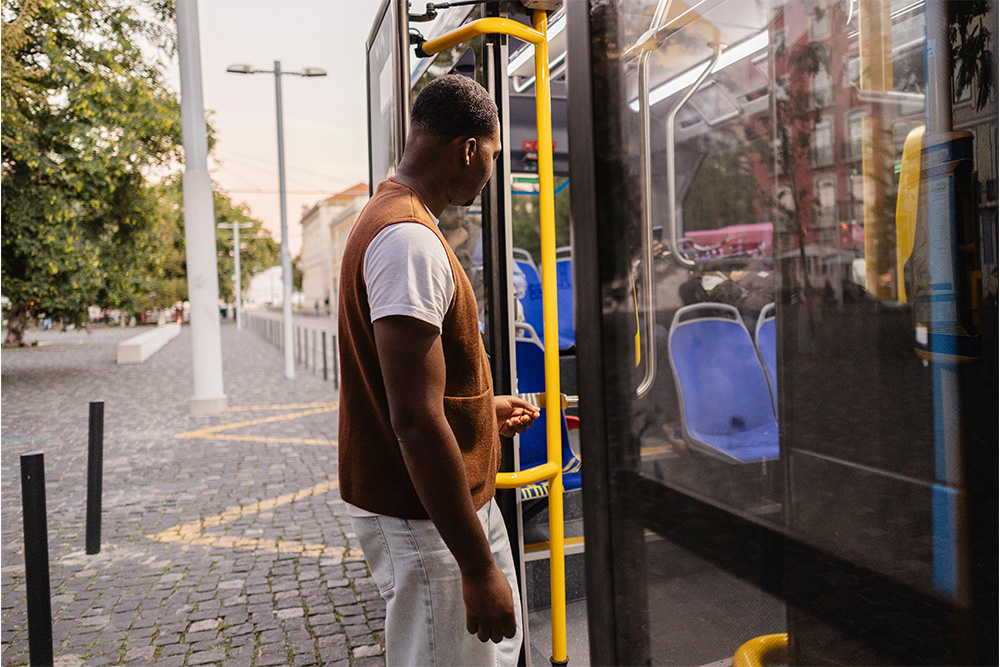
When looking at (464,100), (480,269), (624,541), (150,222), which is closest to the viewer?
(624,541)

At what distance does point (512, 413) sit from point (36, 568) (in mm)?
2176

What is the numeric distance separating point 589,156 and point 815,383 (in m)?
0.56

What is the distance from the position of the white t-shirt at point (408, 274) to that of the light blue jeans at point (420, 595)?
49cm

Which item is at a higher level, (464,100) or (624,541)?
(464,100)

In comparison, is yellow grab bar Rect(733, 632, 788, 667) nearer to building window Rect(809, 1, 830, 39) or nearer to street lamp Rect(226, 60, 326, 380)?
building window Rect(809, 1, 830, 39)

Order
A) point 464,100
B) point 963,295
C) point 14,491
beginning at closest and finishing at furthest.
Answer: point 963,295
point 464,100
point 14,491

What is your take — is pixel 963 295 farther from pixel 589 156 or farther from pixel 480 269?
pixel 480 269

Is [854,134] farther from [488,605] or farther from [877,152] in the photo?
[488,605]

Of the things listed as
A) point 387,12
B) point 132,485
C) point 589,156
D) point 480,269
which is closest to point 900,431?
point 589,156

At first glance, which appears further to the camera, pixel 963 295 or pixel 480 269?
pixel 480 269

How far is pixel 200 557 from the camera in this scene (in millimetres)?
4848

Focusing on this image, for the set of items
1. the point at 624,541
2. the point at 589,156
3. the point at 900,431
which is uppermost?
the point at 589,156

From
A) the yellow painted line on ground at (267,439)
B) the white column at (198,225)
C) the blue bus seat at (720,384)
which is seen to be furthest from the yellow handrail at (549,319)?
the white column at (198,225)

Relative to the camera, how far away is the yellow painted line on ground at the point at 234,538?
16.3 ft
